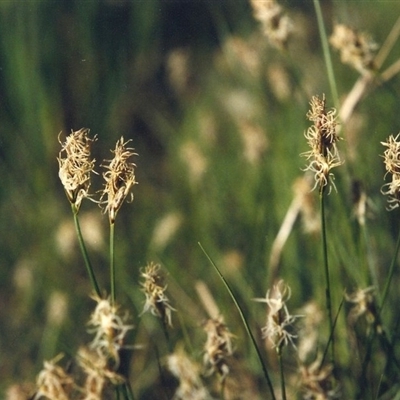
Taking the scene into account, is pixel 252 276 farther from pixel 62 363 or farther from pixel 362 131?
pixel 362 131

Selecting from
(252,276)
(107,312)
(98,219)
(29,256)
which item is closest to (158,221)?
(98,219)

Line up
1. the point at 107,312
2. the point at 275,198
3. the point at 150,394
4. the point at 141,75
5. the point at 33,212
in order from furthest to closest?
the point at 141,75
the point at 33,212
the point at 275,198
the point at 150,394
the point at 107,312

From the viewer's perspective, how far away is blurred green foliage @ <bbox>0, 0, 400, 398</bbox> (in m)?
1.21

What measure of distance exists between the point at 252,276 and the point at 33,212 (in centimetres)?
63

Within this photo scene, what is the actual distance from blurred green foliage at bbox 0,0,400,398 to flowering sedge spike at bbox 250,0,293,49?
76mm

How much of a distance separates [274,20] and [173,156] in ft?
3.02

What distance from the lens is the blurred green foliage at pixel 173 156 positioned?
1.21 m

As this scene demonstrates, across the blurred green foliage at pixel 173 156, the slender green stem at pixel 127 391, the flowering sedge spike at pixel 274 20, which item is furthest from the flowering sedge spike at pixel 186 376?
the flowering sedge spike at pixel 274 20

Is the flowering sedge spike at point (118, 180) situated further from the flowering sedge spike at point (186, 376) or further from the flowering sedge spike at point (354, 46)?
the flowering sedge spike at point (354, 46)

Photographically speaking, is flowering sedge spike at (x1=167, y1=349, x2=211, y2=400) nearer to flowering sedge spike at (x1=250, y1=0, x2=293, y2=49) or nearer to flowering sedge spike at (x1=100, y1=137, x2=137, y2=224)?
flowering sedge spike at (x1=100, y1=137, x2=137, y2=224)

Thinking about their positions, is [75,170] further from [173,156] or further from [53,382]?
Answer: [173,156]

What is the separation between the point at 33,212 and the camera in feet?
5.36

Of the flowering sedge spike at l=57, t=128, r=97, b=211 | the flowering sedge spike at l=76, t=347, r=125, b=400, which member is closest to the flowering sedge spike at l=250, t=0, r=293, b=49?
the flowering sedge spike at l=57, t=128, r=97, b=211

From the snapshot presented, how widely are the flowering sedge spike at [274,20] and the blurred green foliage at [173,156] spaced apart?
0.25 feet
